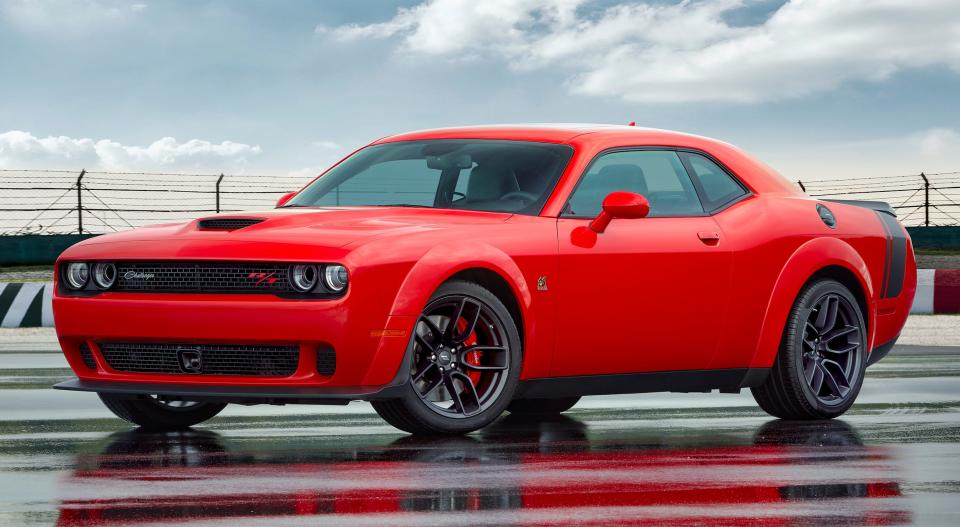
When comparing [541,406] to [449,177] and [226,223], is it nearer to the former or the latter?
[449,177]

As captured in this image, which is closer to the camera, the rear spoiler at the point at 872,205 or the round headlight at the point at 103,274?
the round headlight at the point at 103,274

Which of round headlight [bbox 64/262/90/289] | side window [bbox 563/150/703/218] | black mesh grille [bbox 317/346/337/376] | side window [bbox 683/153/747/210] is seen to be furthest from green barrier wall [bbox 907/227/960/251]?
black mesh grille [bbox 317/346/337/376]

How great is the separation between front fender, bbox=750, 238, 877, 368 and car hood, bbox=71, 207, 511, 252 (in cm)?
164

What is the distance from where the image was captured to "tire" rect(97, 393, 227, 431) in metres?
7.90

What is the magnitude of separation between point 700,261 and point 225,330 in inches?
98.4

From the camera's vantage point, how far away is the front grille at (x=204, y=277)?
6.92 meters

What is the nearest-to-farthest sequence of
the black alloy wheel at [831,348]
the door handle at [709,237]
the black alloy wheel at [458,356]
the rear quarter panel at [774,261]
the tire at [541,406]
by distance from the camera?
1. the black alloy wheel at [458,356]
2. the door handle at [709,237]
3. the rear quarter panel at [774,261]
4. the black alloy wheel at [831,348]
5. the tire at [541,406]

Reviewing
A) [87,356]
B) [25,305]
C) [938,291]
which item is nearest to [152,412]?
[87,356]

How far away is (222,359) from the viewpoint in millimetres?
7004

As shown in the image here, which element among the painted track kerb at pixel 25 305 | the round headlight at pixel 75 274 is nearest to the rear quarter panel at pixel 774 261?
the round headlight at pixel 75 274

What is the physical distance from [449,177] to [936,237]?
78.8ft

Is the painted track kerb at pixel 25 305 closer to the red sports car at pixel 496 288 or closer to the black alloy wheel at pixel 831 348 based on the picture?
the red sports car at pixel 496 288

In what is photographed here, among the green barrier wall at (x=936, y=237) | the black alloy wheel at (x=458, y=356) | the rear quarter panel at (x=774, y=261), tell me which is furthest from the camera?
the green barrier wall at (x=936, y=237)

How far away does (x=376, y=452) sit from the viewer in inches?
270
